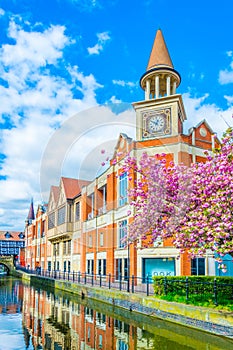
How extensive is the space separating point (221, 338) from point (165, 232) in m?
4.40

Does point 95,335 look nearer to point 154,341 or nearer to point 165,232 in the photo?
point 154,341

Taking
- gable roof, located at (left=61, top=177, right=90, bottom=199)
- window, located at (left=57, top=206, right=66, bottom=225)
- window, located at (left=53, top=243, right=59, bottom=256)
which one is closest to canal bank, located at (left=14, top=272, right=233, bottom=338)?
window, located at (left=57, top=206, right=66, bottom=225)

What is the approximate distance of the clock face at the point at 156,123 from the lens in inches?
1033

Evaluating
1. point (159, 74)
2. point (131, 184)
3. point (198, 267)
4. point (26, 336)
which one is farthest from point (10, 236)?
point (26, 336)

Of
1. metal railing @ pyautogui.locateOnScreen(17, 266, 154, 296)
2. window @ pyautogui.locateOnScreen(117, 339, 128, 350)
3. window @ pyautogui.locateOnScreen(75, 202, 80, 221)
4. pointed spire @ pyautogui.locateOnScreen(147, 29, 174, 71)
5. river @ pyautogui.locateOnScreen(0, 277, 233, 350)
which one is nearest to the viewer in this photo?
window @ pyautogui.locateOnScreen(117, 339, 128, 350)

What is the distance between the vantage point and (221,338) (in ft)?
38.9

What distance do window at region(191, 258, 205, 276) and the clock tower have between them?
8839mm

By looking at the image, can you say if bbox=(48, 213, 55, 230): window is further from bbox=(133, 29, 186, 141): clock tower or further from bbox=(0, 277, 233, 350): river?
bbox=(0, 277, 233, 350): river

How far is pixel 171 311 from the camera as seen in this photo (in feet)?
48.7

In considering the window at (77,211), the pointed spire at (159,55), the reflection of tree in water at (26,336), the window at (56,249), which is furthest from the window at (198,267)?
the window at (56,249)

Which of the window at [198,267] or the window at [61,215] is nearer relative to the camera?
the window at [198,267]

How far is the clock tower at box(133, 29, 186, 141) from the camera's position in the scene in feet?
85.7

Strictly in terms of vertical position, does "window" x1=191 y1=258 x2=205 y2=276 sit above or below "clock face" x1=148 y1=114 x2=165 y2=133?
below

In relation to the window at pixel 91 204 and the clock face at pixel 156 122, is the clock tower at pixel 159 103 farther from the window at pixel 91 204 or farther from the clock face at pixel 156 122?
the window at pixel 91 204
